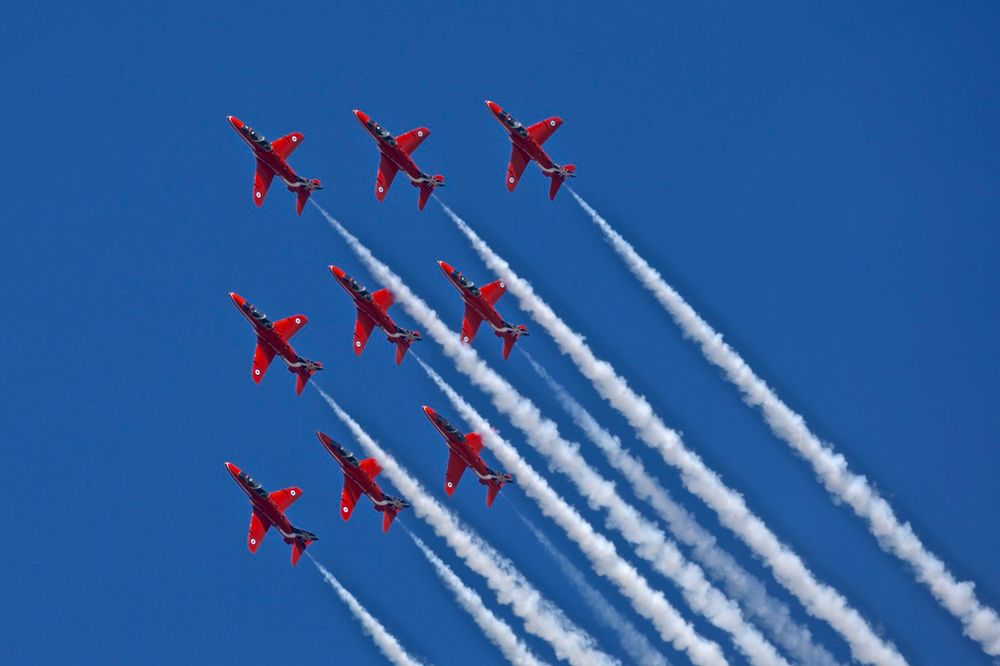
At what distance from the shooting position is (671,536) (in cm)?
3944

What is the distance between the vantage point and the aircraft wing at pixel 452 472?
39469 mm

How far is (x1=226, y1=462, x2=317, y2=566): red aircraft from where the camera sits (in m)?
38.6

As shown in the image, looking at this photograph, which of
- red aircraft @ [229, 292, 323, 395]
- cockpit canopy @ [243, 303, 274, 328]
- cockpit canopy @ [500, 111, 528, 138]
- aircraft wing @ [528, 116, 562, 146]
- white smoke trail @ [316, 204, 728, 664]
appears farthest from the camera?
aircraft wing @ [528, 116, 562, 146]

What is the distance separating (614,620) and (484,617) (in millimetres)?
4290

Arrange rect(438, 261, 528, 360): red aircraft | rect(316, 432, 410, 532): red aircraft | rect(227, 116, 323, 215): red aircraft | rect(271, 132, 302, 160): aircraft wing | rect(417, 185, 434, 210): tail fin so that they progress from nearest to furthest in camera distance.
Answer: rect(316, 432, 410, 532): red aircraft, rect(438, 261, 528, 360): red aircraft, rect(227, 116, 323, 215): red aircraft, rect(417, 185, 434, 210): tail fin, rect(271, 132, 302, 160): aircraft wing

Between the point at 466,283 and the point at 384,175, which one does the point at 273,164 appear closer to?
the point at 384,175

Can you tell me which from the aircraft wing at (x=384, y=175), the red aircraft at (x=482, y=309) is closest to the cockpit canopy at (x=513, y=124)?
the aircraft wing at (x=384, y=175)

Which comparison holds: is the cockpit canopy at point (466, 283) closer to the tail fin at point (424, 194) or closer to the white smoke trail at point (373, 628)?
the tail fin at point (424, 194)

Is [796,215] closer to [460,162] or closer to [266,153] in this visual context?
[460,162]

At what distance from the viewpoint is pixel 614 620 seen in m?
38.9

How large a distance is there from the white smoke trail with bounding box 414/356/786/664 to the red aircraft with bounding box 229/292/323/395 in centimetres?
522

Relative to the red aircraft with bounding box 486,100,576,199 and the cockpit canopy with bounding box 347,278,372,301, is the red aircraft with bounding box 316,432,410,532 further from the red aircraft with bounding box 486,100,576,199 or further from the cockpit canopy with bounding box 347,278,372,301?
the red aircraft with bounding box 486,100,576,199

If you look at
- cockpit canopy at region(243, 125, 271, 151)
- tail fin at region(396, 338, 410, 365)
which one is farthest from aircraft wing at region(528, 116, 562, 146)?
cockpit canopy at region(243, 125, 271, 151)

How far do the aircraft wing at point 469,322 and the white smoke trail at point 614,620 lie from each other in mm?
7560
